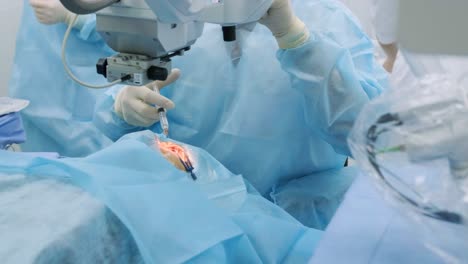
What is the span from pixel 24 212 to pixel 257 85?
2.21ft

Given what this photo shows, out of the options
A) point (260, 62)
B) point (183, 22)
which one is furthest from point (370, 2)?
point (183, 22)

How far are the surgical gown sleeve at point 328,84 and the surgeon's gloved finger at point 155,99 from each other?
0.28 metres

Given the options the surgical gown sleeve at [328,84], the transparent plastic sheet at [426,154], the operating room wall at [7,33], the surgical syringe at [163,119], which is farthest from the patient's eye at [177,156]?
the operating room wall at [7,33]

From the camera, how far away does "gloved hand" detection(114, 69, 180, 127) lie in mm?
1221

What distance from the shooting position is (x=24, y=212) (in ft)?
2.44

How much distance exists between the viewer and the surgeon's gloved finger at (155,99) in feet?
3.97

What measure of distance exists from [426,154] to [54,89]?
54.2 inches

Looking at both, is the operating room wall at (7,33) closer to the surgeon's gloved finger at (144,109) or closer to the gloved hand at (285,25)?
the surgeon's gloved finger at (144,109)

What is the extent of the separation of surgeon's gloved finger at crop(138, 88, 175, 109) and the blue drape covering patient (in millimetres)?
269

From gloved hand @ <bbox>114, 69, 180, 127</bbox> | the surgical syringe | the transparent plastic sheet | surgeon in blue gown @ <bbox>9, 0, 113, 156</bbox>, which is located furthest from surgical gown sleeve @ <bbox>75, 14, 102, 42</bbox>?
the transparent plastic sheet

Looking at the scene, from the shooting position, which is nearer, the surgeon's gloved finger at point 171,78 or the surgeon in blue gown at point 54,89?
the surgeon's gloved finger at point 171,78

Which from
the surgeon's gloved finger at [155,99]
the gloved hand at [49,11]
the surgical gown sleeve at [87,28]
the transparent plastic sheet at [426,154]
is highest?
the transparent plastic sheet at [426,154]

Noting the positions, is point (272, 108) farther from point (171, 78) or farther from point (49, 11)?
point (49, 11)

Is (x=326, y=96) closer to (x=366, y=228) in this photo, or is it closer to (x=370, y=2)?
(x=366, y=228)
